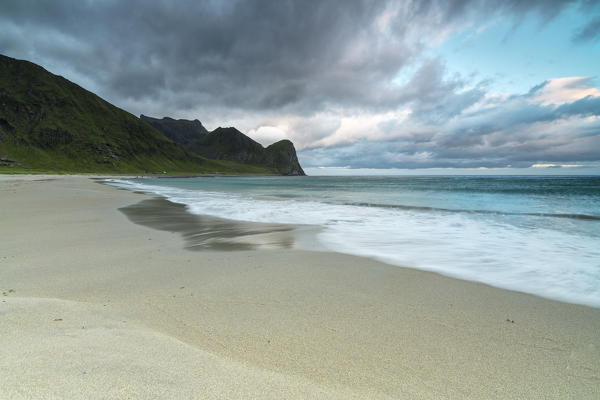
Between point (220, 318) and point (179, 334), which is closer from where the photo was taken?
point (179, 334)

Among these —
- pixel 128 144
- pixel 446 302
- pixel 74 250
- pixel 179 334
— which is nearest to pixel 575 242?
pixel 446 302

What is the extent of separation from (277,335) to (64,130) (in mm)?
188746

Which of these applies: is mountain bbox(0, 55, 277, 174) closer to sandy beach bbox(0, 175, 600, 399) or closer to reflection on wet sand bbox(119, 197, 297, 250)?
reflection on wet sand bbox(119, 197, 297, 250)

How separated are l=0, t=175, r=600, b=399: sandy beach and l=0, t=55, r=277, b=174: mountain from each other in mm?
137482

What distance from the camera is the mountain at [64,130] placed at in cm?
12756

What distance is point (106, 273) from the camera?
5.21 m

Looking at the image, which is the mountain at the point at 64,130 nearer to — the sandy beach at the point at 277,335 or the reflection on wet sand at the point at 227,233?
the reflection on wet sand at the point at 227,233

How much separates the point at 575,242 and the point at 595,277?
4.67 metres

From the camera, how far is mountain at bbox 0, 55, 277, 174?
127562 millimetres

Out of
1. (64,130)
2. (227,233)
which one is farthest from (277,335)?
(64,130)

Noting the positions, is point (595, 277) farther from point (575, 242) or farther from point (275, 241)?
point (275, 241)

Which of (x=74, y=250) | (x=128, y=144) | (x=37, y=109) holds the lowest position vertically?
(x=74, y=250)

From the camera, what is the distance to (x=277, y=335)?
3.11 m

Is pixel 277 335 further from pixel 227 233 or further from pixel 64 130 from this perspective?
pixel 64 130
